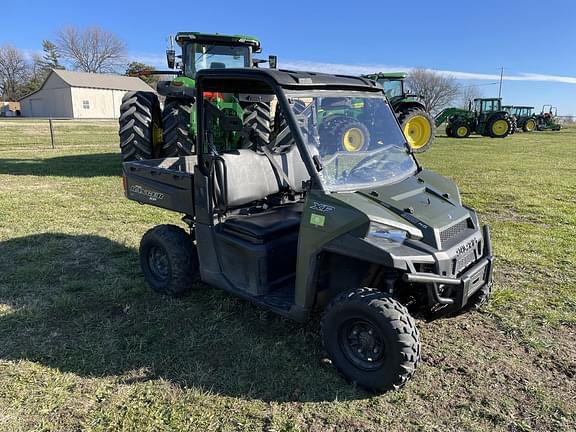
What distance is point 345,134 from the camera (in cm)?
303

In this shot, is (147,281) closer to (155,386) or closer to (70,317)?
(70,317)

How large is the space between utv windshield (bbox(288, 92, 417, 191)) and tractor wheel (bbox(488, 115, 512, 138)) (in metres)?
23.3

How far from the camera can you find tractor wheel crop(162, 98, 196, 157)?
778 cm

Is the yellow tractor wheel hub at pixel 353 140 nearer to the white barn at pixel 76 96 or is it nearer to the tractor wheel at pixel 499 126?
the tractor wheel at pixel 499 126

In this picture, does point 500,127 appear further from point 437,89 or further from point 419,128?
point 437,89

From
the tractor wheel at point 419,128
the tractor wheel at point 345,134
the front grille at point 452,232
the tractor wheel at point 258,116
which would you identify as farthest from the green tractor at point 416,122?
the front grille at point 452,232

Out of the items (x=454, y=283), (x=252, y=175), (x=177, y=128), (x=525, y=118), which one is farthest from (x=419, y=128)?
(x=525, y=118)

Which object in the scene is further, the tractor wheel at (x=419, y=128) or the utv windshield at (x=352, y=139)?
the tractor wheel at (x=419, y=128)

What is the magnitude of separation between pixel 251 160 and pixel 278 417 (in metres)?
1.90

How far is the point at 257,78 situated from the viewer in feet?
9.59

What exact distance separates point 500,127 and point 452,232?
2423cm

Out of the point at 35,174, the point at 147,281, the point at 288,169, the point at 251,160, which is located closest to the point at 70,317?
the point at 147,281

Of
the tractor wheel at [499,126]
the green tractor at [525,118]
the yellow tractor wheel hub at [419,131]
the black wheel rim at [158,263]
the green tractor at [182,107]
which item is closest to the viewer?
the black wheel rim at [158,263]

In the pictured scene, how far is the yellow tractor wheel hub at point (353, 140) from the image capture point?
2992mm
